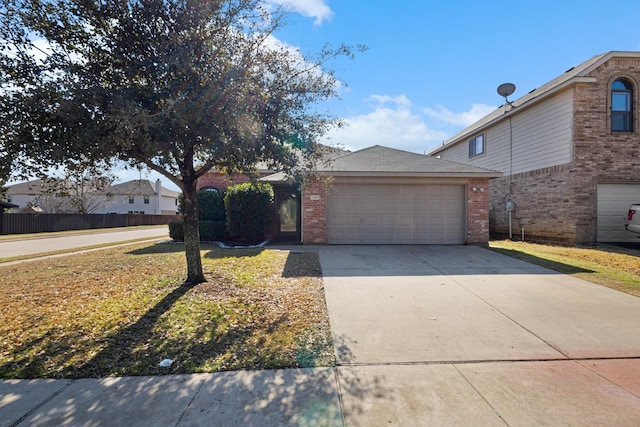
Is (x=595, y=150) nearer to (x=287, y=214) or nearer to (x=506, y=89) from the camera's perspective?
(x=506, y=89)

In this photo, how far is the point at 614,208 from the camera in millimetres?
11906

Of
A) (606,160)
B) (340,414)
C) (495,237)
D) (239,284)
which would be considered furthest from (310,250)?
(606,160)

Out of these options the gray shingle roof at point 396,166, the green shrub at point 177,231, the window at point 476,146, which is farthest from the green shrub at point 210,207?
the window at point 476,146

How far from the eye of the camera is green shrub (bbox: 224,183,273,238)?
12.4 metres

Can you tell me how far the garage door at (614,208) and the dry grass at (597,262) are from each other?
84 centimetres

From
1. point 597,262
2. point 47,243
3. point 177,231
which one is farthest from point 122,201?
point 597,262

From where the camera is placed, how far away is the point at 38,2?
4.26m

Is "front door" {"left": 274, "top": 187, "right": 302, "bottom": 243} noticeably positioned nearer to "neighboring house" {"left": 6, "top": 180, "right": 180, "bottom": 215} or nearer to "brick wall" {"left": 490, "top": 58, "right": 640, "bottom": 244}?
"brick wall" {"left": 490, "top": 58, "right": 640, "bottom": 244}

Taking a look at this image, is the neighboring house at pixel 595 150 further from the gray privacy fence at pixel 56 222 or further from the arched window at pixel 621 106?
the gray privacy fence at pixel 56 222

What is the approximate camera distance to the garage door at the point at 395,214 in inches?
451

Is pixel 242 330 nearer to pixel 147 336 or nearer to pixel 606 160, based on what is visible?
pixel 147 336

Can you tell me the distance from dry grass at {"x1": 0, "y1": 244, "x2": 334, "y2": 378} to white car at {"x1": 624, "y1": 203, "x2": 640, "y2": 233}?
37.1ft

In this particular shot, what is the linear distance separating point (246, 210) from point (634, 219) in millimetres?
13660

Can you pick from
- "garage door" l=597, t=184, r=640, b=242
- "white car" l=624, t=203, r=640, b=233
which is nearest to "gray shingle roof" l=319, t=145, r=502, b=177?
"garage door" l=597, t=184, r=640, b=242
